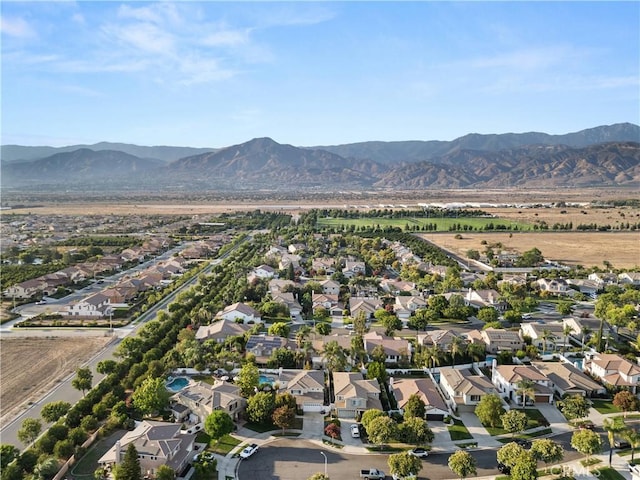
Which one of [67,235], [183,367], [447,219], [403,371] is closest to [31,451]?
[183,367]

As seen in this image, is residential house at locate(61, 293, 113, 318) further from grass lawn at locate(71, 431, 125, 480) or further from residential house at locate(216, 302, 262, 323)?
grass lawn at locate(71, 431, 125, 480)

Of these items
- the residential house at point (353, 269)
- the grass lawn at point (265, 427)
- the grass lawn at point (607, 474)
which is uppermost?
the residential house at point (353, 269)

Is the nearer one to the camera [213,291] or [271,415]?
[271,415]

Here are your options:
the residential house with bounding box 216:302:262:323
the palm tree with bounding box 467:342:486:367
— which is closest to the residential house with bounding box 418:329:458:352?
the palm tree with bounding box 467:342:486:367

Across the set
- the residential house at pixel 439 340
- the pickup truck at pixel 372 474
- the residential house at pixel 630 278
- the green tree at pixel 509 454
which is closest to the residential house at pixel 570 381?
the residential house at pixel 439 340

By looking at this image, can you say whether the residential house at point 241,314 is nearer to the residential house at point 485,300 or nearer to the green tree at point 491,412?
the residential house at point 485,300

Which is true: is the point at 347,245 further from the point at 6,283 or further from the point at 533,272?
the point at 6,283

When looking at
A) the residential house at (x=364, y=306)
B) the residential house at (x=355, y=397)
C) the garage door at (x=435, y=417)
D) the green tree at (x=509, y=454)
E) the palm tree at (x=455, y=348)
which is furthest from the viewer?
the residential house at (x=364, y=306)
